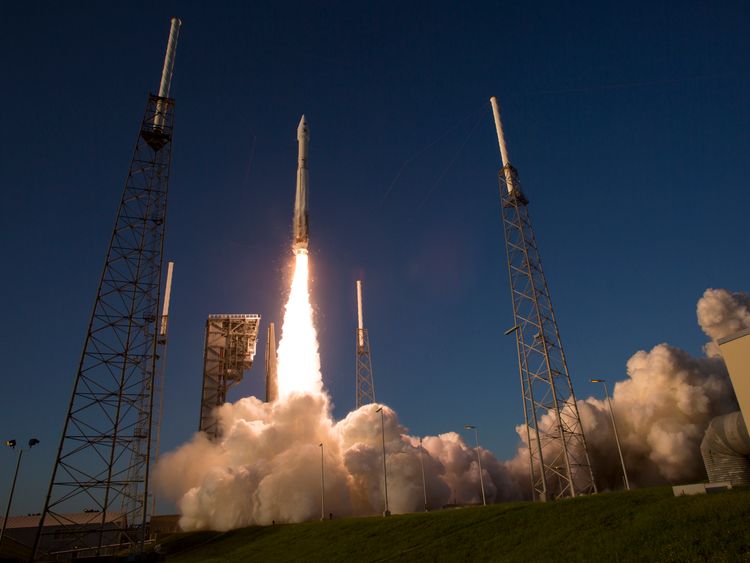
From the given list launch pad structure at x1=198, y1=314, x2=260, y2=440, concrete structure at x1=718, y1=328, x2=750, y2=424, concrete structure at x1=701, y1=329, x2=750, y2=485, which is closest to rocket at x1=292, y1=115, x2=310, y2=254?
launch pad structure at x1=198, y1=314, x2=260, y2=440

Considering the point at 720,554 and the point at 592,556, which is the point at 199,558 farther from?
the point at 720,554

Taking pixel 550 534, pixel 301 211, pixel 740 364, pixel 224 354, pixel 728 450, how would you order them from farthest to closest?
pixel 224 354
pixel 301 211
pixel 728 450
pixel 550 534
pixel 740 364

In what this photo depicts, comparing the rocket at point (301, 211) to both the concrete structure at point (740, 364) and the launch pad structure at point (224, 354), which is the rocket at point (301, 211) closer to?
the launch pad structure at point (224, 354)

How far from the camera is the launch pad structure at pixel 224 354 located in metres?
83.9

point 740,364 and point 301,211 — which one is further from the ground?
point 301,211

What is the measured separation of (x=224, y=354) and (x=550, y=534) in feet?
213

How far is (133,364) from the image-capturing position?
47.9m

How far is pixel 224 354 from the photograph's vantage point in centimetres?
8569

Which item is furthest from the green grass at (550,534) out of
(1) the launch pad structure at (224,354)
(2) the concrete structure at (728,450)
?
(1) the launch pad structure at (224,354)

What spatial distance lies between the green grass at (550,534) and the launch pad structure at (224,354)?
111 feet

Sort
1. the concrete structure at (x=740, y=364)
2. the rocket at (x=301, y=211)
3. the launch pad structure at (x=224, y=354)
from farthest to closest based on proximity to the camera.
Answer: the launch pad structure at (x=224, y=354), the rocket at (x=301, y=211), the concrete structure at (x=740, y=364)

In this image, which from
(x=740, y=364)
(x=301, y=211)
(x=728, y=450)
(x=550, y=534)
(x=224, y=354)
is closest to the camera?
(x=740, y=364)

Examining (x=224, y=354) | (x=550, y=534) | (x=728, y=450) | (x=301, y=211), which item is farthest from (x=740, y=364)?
(x=224, y=354)

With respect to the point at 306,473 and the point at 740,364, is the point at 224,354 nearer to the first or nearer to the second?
the point at 306,473
